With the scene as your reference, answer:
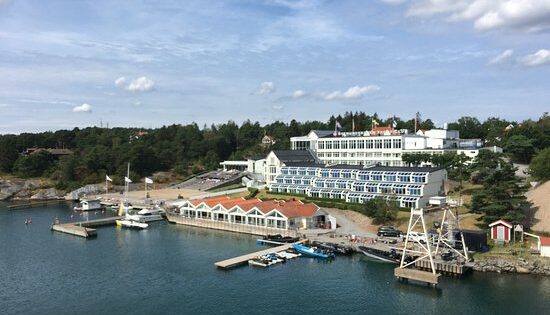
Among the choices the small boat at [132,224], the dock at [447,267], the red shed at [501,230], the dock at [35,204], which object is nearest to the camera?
the dock at [447,267]

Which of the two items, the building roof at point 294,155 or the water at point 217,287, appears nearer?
the water at point 217,287

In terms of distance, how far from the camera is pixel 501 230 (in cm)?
4653

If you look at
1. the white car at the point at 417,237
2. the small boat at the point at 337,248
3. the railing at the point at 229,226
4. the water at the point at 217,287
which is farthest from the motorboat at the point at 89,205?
the white car at the point at 417,237

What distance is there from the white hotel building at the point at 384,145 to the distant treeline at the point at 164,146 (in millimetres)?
7590

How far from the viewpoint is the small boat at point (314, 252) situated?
156ft

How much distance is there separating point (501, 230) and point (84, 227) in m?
51.2

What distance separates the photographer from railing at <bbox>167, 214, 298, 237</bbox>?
188 ft

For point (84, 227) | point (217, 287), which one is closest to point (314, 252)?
point (217, 287)

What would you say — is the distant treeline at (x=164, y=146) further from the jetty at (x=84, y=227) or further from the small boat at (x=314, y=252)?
the small boat at (x=314, y=252)

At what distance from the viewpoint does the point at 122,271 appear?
45.2 m

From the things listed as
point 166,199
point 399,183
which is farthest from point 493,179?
point 166,199

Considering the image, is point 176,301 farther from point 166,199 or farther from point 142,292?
point 166,199

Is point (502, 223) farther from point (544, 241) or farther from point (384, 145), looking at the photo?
point (384, 145)

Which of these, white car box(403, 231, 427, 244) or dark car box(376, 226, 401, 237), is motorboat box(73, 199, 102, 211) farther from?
white car box(403, 231, 427, 244)
